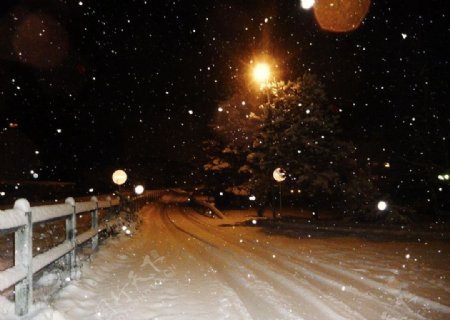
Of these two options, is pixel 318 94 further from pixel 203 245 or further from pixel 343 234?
pixel 203 245

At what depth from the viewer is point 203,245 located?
14.7 m

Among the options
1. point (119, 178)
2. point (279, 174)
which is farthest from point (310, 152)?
point (119, 178)

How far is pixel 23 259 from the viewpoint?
4973mm

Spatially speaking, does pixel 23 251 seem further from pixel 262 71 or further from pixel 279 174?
pixel 262 71

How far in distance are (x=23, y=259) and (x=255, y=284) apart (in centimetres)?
474

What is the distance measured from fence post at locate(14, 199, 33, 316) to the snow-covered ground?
15cm

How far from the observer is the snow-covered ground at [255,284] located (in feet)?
21.0

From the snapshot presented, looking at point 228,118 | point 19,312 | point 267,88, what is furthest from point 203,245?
point 228,118

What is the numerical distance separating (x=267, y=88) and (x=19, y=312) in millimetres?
21734

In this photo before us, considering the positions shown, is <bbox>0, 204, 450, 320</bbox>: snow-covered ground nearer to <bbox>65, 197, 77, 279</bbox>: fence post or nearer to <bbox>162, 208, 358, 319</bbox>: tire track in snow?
<bbox>162, 208, 358, 319</bbox>: tire track in snow

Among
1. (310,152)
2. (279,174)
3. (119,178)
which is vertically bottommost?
(279,174)

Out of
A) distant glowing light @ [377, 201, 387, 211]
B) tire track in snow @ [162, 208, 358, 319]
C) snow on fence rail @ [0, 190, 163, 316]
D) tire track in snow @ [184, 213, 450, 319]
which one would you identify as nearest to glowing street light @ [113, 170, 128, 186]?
tire track in snow @ [162, 208, 358, 319]

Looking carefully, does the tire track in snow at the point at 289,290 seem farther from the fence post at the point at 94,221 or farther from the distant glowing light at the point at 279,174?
the distant glowing light at the point at 279,174

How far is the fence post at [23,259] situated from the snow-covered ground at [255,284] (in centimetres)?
15
